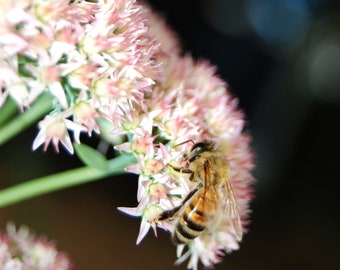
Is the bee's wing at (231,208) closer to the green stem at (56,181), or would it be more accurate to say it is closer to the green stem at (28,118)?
the green stem at (56,181)

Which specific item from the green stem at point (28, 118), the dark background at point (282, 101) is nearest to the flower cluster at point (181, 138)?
the green stem at point (28, 118)

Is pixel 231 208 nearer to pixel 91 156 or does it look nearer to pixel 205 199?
pixel 205 199

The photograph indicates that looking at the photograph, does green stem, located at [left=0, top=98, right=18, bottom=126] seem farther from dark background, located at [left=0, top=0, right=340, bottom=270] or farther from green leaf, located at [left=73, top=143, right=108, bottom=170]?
dark background, located at [left=0, top=0, right=340, bottom=270]

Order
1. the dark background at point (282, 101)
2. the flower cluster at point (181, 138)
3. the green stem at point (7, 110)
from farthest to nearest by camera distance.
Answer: the dark background at point (282, 101) < the green stem at point (7, 110) < the flower cluster at point (181, 138)

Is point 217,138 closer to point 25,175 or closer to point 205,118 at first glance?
point 205,118

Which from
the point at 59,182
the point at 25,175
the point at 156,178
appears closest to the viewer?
the point at 156,178

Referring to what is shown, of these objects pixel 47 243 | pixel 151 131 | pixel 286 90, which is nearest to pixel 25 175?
pixel 286 90
